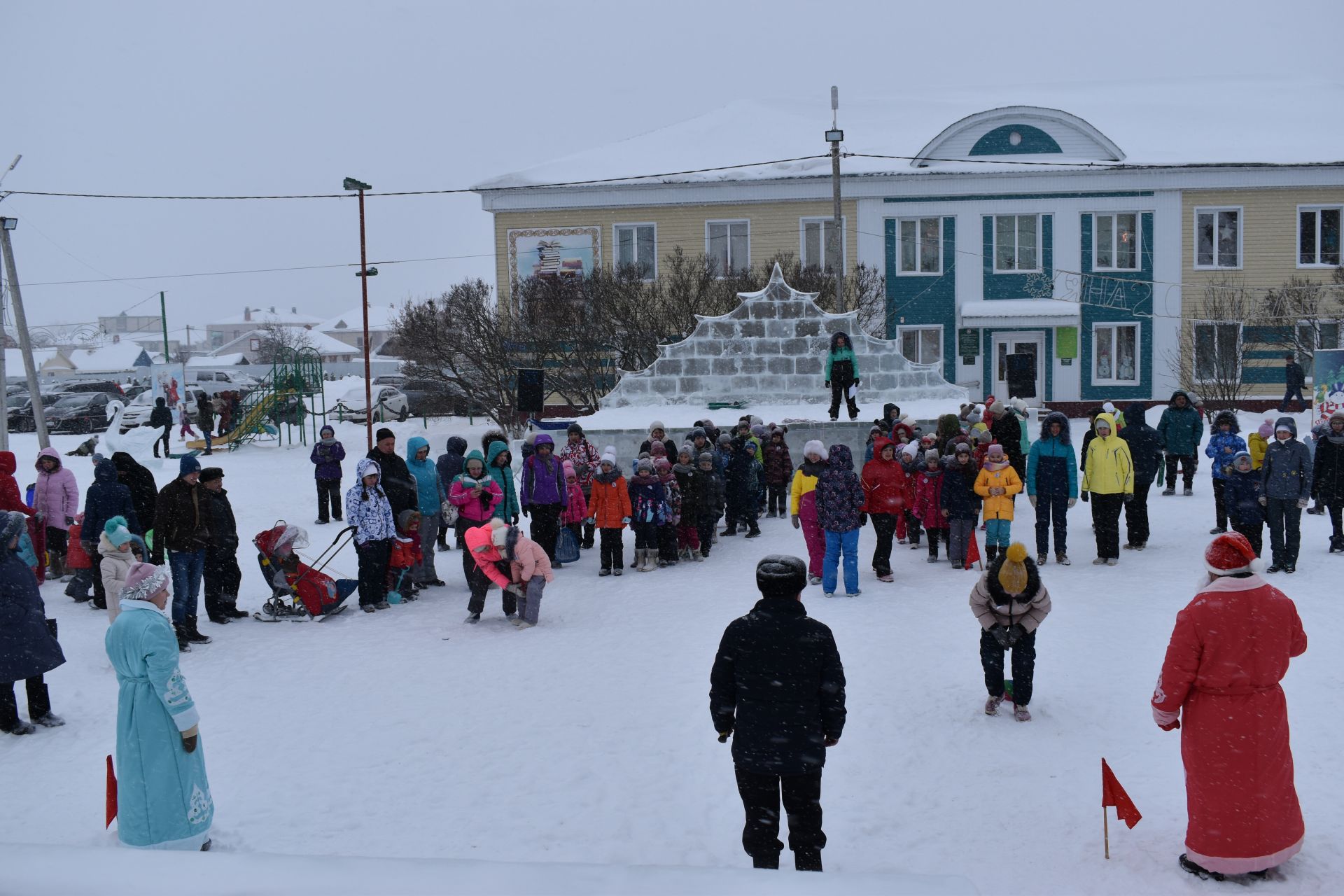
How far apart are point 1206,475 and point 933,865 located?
14639mm

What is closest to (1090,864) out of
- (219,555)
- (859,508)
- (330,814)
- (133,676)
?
(330,814)

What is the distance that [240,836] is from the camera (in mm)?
6078

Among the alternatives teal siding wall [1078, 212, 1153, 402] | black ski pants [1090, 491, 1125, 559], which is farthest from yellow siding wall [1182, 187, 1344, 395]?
black ski pants [1090, 491, 1125, 559]

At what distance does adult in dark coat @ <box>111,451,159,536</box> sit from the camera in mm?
11312

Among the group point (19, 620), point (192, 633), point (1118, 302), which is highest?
point (1118, 302)

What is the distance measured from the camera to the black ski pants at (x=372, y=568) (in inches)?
451

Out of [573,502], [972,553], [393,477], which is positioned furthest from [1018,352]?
[393,477]

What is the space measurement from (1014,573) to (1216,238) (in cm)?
2894

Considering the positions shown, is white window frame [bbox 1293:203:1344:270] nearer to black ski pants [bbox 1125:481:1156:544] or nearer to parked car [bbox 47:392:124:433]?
black ski pants [bbox 1125:481:1156:544]

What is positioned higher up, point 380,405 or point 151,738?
point 380,405

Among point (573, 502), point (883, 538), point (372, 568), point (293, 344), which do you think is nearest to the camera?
point (372, 568)

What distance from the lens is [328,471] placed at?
16.6 meters

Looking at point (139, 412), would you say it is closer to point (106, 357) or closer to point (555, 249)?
point (555, 249)

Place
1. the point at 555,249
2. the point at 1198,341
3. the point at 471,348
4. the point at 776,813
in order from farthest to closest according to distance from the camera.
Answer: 1. the point at 555,249
2. the point at 1198,341
3. the point at 471,348
4. the point at 776,813
